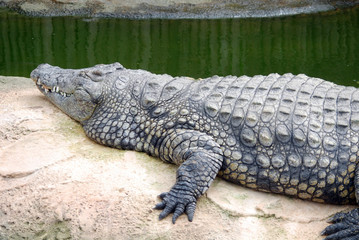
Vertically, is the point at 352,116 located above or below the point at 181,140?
above

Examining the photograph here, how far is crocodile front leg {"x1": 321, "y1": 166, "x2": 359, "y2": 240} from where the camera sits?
3.67 metres

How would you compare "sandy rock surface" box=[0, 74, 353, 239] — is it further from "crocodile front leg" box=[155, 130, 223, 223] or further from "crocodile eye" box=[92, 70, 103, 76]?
"crocodile eye" box=[92, 70, 103, 76]

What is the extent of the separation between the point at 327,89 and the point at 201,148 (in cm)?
124

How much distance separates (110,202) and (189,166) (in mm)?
684

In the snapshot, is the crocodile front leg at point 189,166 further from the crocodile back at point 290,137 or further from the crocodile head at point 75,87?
the crocodile head at point 75,87

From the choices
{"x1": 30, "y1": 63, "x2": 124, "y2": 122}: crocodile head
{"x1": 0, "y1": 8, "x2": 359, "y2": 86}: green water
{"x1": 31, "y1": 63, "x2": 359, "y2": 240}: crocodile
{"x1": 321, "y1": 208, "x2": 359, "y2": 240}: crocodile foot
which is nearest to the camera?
{"x1": 321, "y1": 208, "x2": 359, "y2": 240}: crocodile foot

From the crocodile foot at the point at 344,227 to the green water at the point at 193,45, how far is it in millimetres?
4436

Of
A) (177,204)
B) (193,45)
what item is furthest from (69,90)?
(193,45)

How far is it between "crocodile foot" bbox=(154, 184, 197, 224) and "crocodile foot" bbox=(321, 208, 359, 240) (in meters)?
1.00

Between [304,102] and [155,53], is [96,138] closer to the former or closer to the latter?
[304,102]

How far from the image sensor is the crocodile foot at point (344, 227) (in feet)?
12.0

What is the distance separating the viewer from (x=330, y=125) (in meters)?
4.02

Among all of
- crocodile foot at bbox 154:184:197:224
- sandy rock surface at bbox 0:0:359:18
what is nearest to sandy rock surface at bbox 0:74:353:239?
crocodile foot at bbox 154:184:197:224

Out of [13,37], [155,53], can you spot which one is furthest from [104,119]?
[13,37]
